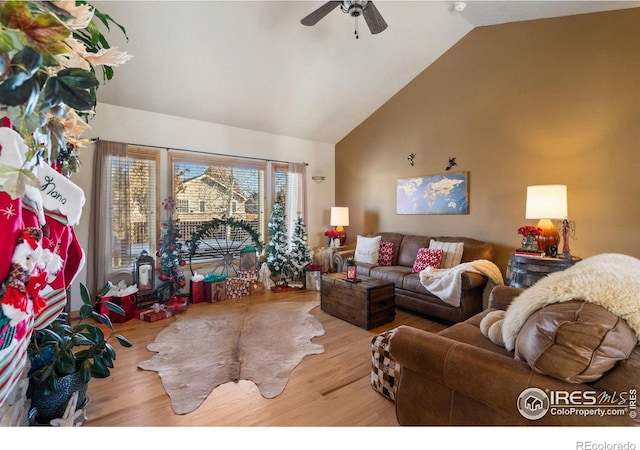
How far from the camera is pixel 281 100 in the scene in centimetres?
441

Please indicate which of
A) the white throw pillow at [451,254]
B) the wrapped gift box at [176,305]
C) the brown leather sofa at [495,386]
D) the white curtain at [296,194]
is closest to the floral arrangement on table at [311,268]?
the white curtain at [296,194]

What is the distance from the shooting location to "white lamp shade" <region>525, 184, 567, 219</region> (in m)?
2.79

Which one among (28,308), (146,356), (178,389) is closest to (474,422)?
(28,308)

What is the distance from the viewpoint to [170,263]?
391 cm

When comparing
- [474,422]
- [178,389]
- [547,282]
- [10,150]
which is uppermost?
[10,150]

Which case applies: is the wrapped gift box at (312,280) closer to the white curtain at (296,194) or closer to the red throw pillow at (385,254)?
the white curtain at (296,194)

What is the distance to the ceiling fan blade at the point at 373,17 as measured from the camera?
8.13 feet

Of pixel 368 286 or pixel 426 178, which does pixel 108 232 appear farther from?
pixel 426 178

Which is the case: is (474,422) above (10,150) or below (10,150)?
below

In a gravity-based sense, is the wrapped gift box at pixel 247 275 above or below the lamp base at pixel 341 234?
below

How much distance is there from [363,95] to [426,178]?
5.72ft

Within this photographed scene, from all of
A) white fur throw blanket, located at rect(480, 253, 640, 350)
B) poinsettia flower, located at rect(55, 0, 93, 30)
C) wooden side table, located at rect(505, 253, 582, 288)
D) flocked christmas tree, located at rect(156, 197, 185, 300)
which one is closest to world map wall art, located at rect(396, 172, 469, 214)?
wooden side table, located at rect(505, 253, 582, 288)

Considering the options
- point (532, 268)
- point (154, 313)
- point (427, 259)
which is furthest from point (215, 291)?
point (532, 268)

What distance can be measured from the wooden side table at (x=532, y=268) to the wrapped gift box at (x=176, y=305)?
3.83 m
